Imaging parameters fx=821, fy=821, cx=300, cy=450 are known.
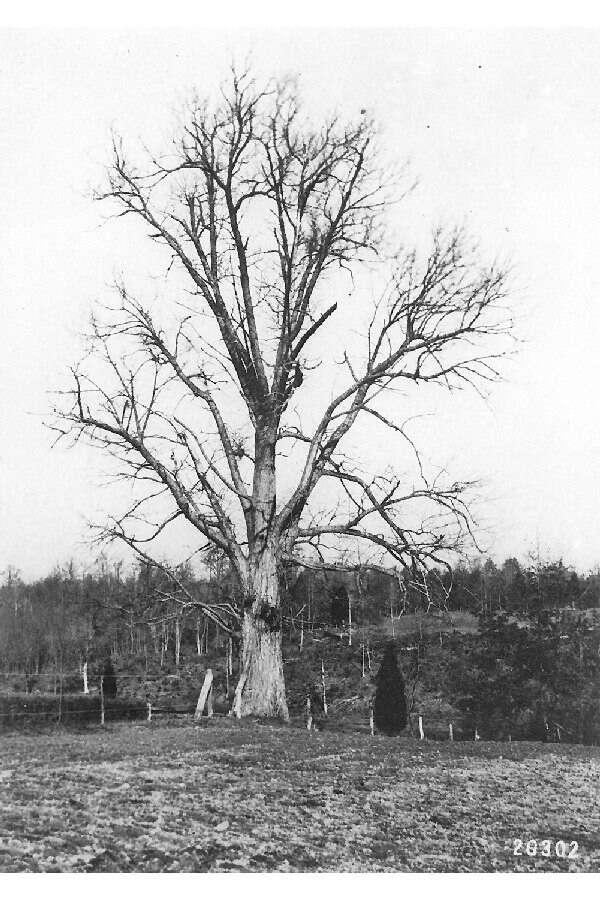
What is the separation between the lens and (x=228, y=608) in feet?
56.2

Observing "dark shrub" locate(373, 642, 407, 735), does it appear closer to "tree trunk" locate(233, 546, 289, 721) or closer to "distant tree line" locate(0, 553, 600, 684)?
"distant tree line" locate(0, 553, 600, 684)

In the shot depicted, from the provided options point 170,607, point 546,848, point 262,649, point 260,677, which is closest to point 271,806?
point 546,848

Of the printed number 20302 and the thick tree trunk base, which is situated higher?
the thick tree trunk base

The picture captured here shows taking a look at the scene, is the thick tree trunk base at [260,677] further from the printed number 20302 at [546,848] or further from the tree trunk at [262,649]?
the printed number 20302 at [546,848]

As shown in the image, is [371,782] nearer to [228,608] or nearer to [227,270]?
[228,608]

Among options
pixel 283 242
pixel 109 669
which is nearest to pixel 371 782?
pixel 283 242

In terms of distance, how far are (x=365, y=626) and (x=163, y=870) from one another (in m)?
59.9

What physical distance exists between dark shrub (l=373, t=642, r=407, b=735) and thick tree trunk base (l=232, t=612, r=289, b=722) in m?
22.6

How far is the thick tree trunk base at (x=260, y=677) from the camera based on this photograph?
15961 mm

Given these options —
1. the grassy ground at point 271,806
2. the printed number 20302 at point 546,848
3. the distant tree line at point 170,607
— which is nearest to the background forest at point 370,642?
the distant tree line at point 170,607

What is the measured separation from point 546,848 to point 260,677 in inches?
309

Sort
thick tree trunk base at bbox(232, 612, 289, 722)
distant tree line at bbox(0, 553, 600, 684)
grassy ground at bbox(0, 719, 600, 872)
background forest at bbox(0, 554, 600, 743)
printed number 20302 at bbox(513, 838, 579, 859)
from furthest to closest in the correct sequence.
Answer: distant tree line at bbox(0, 553, 600, 684)
background forest at bbox(0, 554, 600, 743)
thick tree trunk base at bbox(232, 612, 289, 722)
printed number 20302 at bbox(513, 838, 579, 859)
grassy ground at bbox(0, 719, 600, 872)

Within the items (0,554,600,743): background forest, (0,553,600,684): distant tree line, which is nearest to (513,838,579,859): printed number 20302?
(0,554,600,743): background forest

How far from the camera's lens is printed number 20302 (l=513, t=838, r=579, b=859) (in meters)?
9.02
